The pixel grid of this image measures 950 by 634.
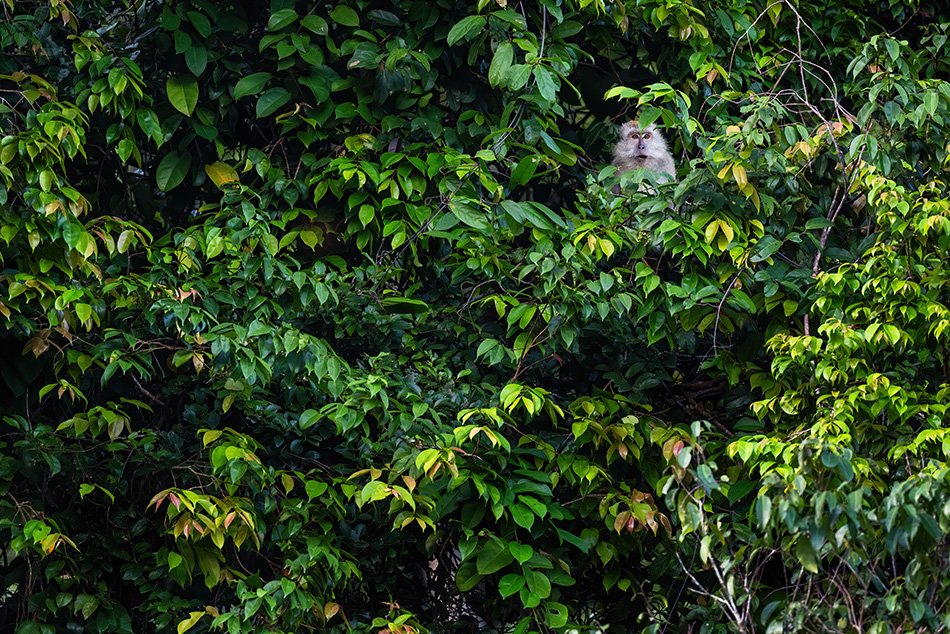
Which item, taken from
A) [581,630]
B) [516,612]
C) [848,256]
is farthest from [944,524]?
[516,612]

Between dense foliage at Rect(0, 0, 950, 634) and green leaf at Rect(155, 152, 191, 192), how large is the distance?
2cm

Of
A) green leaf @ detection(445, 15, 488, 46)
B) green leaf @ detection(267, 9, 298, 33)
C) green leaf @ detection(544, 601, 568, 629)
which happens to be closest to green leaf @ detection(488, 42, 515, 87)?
green leaf @ detection(445, 15, 488, 46)

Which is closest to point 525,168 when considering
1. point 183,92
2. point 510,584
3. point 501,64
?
point 501,64

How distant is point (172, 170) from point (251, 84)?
0.42m

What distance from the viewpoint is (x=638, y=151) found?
4762 millimetres

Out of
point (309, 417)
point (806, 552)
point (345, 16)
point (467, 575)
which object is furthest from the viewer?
point (345, 16)

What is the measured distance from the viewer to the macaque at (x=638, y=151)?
4762mm

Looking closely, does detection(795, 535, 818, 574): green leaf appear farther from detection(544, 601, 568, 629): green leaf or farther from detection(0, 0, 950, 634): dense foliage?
detection(544, 601, 568, 629): green leaf

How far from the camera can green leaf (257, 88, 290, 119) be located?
3.58 metres

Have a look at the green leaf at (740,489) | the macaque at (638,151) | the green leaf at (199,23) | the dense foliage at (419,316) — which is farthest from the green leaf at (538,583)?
the macaque at (638,151)

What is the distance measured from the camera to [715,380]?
3904 millimetres

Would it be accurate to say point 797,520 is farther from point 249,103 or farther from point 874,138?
point 249,103

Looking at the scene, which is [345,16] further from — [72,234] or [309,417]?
[309,417]

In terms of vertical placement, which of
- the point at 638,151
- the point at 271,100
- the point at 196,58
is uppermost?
the point at 196,58
